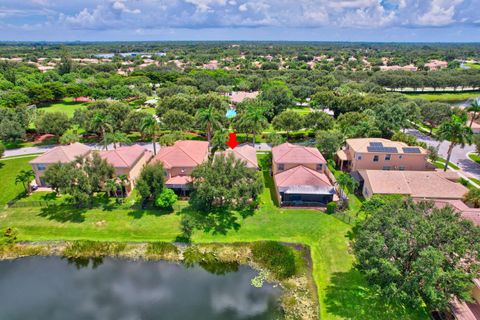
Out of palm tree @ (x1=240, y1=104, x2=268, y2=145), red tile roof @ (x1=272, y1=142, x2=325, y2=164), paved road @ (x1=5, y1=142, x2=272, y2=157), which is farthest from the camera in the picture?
paved road @ (x1=5, y1=142, x2=272, y2=157)

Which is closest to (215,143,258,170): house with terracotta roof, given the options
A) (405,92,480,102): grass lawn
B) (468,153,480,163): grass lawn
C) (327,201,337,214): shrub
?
(327,201,337,214): shrub

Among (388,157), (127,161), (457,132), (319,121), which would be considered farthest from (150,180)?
(457,132)

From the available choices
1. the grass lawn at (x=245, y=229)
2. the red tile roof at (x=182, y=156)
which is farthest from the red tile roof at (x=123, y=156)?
the grass lawn at (x=245, y=229)

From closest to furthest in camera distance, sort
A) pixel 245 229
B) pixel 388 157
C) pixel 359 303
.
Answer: pixel 359 303, pixel 245 229, pixel 388 157

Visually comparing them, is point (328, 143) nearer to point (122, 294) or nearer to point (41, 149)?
point (122, 294)

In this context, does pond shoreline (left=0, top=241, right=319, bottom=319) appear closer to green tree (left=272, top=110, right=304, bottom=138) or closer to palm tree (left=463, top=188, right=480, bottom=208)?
palm tree (left=463, top=188, right=480, bottom=208)

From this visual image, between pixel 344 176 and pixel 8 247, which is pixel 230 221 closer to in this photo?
pixel 344 176

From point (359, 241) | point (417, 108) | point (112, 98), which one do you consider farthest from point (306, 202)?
point (112, 98)
